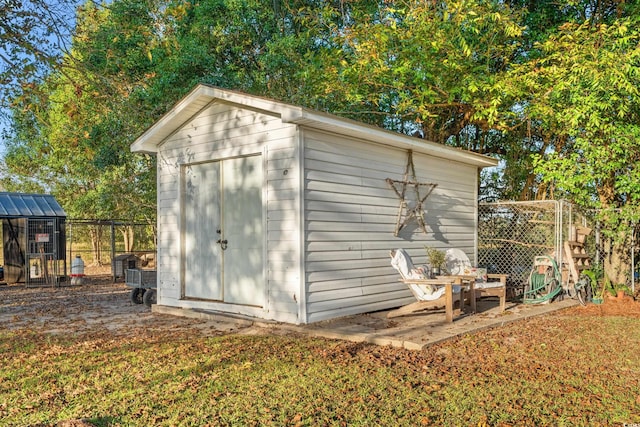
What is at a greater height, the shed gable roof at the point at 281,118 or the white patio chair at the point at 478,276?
the shed gable roof at the point at 281,118

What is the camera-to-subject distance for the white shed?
22.4 ft

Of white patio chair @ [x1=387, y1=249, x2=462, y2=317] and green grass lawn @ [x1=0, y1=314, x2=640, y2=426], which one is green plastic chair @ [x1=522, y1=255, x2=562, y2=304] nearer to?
white patio chair @ [x1=387, y1=249, x2=462, y2=317]

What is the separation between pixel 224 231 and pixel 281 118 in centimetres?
210

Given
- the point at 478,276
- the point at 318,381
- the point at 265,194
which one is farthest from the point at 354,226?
the point at 318,381

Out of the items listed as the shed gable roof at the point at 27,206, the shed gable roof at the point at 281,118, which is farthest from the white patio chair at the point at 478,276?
the shed gable roof at the point at 27,206

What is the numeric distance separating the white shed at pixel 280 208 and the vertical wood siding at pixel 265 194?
2cm

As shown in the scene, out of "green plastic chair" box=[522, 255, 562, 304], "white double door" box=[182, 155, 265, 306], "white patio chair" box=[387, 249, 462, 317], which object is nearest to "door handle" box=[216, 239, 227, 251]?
"white double door" box=[182, 155, 265, 306]

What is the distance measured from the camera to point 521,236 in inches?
419

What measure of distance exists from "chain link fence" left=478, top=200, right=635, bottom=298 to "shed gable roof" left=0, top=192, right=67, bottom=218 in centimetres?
1119

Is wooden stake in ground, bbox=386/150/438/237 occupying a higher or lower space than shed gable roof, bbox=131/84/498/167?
lower

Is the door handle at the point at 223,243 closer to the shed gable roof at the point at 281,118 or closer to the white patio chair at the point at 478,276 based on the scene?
the shed gable roof at the point at 281,118

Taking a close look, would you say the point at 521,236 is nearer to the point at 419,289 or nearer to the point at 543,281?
the point at 543,281

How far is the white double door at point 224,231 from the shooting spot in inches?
293

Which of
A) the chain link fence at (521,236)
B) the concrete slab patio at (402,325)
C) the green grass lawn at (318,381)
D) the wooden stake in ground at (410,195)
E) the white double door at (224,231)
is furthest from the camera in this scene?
the chain link fence at (521,236)
